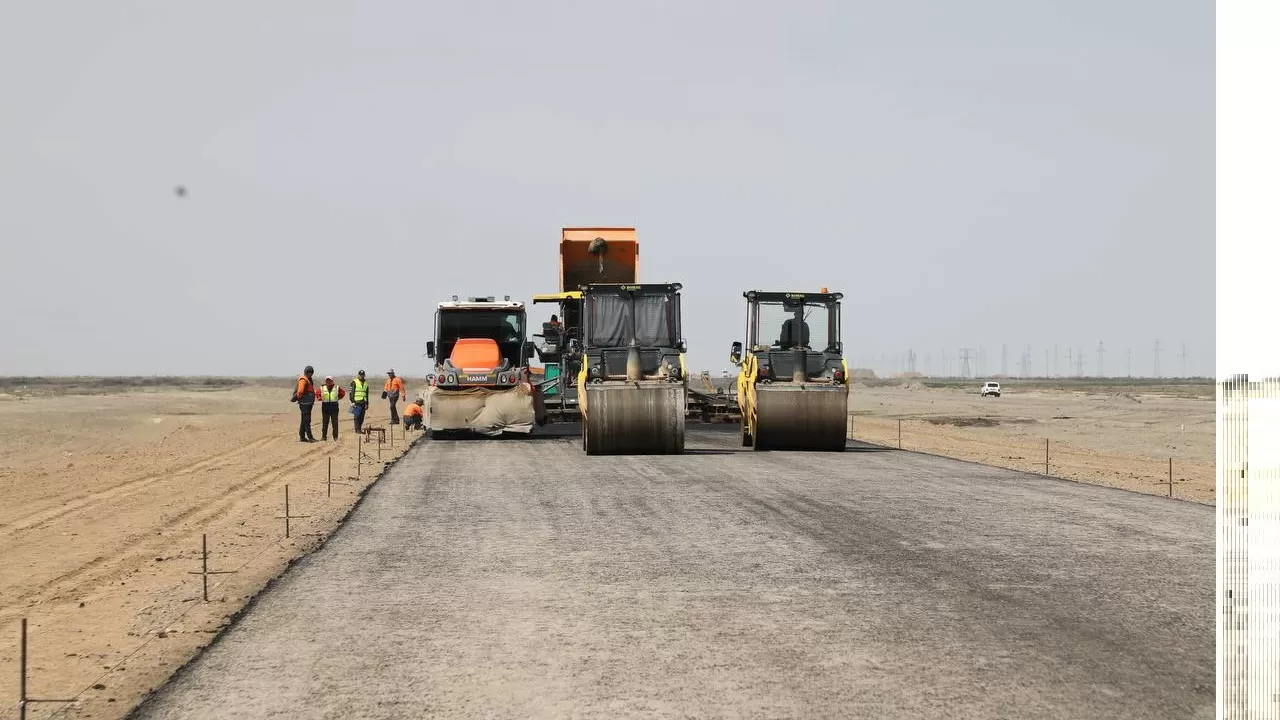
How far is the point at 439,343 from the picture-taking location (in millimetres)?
28453

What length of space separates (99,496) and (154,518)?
12.2ft

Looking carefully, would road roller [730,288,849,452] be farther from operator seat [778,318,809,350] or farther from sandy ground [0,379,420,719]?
sandy ground [0,379,420,719]

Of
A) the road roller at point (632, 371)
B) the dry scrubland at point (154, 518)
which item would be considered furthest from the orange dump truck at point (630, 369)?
the dry scrubland at point (154, 518)

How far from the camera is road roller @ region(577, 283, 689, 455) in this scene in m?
22.8

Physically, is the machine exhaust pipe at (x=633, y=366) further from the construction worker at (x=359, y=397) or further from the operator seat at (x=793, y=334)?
the construction worker at (x=359, y=397)

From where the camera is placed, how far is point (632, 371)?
916 inches

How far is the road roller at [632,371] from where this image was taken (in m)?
22.8


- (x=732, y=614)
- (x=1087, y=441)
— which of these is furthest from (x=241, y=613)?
(x=1087, y=441)

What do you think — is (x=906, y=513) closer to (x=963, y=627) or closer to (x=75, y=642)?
(x=963, y=627)

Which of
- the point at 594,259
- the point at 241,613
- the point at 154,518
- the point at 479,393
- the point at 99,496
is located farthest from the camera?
the point at 594,259

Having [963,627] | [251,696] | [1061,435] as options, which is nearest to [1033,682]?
[963,627]

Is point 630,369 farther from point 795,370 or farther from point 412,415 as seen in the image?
point 412,415

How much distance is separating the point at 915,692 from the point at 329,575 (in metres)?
5.54

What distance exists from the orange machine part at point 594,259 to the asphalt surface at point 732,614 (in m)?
14.2
